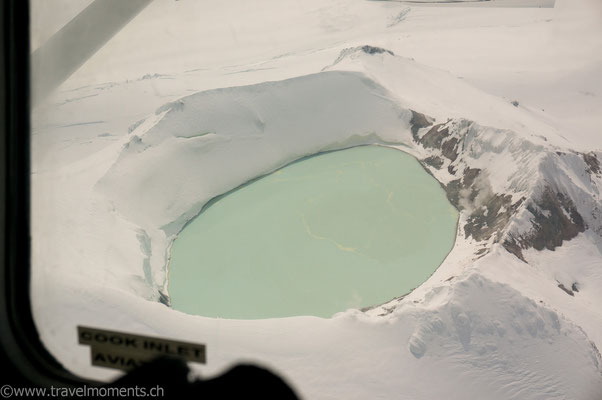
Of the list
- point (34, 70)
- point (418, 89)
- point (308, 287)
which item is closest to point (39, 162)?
point (34, 70)

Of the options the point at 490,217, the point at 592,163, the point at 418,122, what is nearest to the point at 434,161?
the point at 418,122

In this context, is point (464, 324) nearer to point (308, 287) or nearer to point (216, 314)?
point (308, 287)

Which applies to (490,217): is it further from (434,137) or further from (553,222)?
(434,137)

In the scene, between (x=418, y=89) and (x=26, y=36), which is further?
(x=418, y=89)

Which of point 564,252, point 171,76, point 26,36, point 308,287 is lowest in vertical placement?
point 308,287

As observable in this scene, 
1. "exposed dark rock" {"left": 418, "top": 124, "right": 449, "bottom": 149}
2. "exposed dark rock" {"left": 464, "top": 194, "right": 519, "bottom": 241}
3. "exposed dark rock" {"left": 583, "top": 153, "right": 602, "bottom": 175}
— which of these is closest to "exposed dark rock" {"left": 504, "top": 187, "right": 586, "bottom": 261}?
"exposed dark rock" {"left": 464, "top": 194, "right": 519, "bottom": 241}

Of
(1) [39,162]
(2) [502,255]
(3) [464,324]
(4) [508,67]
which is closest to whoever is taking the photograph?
(1) [39,162]
